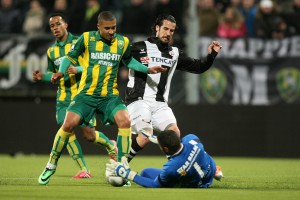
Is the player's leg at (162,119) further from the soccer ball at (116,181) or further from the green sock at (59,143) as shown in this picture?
the soccer ball at (116,181)

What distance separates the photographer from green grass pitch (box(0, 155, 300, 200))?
28.5 ft

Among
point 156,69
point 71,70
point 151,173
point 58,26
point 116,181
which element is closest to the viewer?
point 116,181

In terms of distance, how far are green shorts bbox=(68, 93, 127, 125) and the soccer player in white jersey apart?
32.4 inches

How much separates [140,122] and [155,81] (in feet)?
2.04

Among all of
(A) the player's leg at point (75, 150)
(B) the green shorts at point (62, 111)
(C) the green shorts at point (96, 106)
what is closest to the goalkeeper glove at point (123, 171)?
(C) the green shorts at point (96, 106)

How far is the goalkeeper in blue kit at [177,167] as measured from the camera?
30.5 ft

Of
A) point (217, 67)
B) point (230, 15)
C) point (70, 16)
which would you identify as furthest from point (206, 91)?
point (70, 16)

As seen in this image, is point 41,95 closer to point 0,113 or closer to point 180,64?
point 0,113

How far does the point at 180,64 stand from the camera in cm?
1153

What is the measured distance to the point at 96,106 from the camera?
1037 cm

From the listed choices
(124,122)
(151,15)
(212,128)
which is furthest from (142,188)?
(151,15)

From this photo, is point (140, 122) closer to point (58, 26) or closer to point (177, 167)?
point (177, 167)

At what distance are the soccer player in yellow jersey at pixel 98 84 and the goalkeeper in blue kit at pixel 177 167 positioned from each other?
0.81 m

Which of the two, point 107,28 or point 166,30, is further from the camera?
point 166,30
